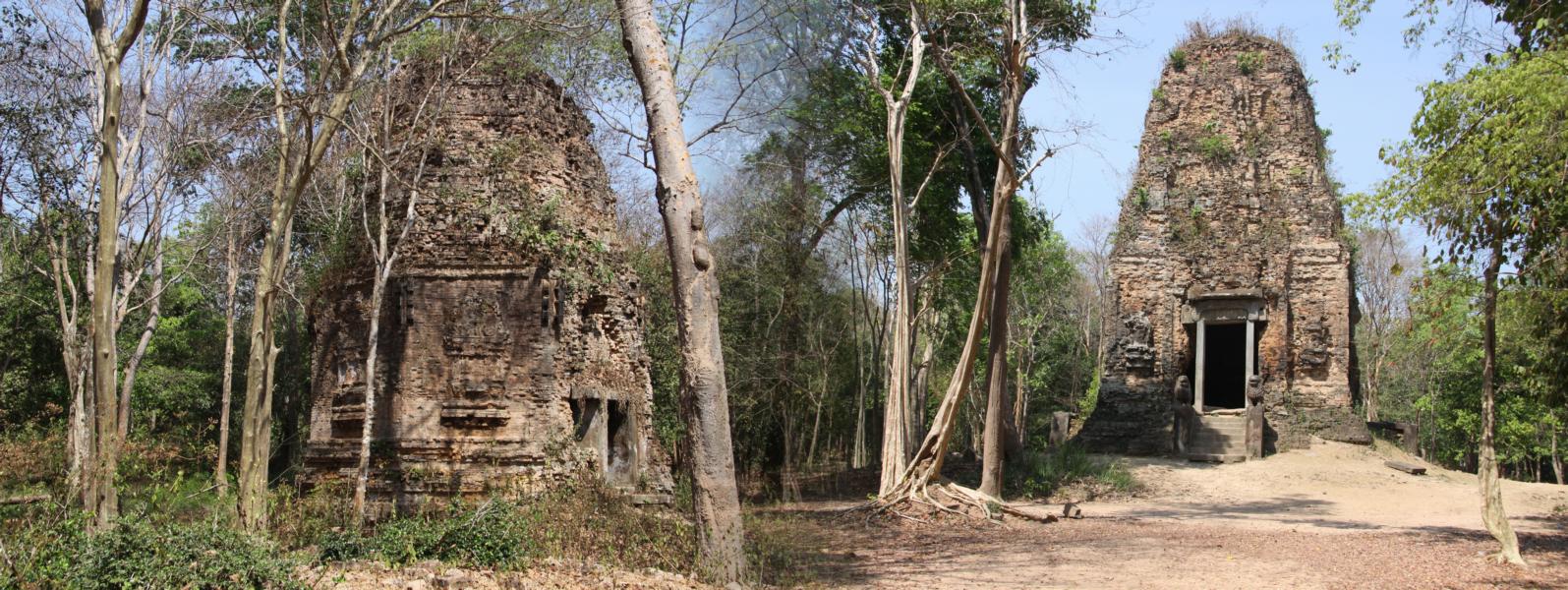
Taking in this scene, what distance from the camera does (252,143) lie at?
18578 mm

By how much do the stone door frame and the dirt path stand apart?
3.72m

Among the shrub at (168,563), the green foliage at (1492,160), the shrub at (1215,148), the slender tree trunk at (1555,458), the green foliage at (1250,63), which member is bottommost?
the slender tree trunk at (1555,458)

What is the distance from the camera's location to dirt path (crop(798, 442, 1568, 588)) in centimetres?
973

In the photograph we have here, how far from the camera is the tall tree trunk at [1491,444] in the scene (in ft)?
34.2

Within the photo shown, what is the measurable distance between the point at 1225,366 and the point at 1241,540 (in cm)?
1764

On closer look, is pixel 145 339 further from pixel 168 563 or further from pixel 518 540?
pixel 168 563

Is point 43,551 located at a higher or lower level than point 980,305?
lower

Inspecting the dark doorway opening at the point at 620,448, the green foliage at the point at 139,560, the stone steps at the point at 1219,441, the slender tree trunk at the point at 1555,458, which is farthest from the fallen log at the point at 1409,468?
the green foliage at the point at 139,560

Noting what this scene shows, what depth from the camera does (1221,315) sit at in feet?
80.9

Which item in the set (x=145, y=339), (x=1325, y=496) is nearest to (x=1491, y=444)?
(x=1325, y=496)

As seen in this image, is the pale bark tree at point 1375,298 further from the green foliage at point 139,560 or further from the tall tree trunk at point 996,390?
the green foliage at point 139,560

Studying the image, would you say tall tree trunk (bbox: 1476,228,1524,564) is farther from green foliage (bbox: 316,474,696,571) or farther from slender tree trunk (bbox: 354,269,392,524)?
slender tree trunk (bbox: 354,269,392,524)

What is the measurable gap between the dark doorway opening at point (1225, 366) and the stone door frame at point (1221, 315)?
11.7 feet

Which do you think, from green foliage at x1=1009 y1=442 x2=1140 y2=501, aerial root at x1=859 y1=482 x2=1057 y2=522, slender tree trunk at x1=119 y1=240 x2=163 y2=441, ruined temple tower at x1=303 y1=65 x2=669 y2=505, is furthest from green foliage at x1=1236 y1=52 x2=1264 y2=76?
slender tree trunk at x1=119 y1=240 x2=163 y2=441
